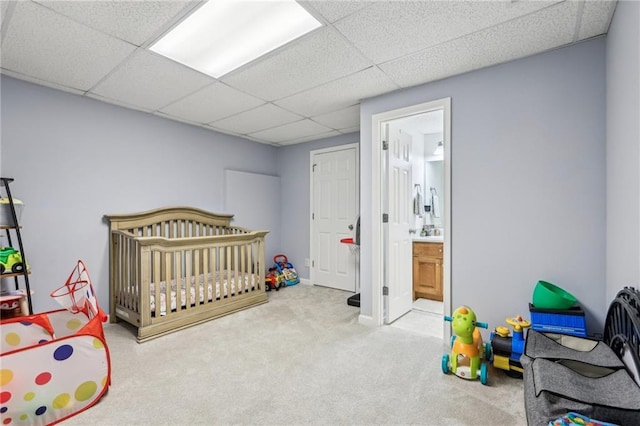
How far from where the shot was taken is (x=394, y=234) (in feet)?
10.00

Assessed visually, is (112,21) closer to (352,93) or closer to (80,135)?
(80,135)

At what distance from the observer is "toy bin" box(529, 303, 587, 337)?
175cm

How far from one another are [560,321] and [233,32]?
8.93 feet

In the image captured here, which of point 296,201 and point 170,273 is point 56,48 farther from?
point 296,201

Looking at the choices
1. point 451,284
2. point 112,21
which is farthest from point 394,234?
point 112,21

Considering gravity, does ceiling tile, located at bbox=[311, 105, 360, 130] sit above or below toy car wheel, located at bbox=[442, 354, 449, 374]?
above

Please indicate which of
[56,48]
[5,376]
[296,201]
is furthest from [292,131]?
[5,376]

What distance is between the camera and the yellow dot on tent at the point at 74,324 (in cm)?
204

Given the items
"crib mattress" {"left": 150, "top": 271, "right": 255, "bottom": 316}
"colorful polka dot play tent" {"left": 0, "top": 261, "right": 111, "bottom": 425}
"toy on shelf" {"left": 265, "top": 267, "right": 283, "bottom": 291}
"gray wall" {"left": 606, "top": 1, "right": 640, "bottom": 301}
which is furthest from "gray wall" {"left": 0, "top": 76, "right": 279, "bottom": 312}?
"gray wall" {"left": 606, "top": 1, "right": 640, "bottom": 301}

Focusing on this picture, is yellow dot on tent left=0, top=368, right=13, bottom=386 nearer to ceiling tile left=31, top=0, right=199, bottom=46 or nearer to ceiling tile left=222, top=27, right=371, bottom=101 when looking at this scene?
ceiling tile left=31, top=0, right=199, bottom=46

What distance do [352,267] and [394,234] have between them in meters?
1.29

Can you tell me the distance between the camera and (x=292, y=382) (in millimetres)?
1918

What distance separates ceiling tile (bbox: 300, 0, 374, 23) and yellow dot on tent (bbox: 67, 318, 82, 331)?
2.50 metres

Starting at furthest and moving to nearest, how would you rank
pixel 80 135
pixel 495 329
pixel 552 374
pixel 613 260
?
1. pixel 80 135
2. pixel 495 329
3. pixel 613 260
4. pixel 552 374
